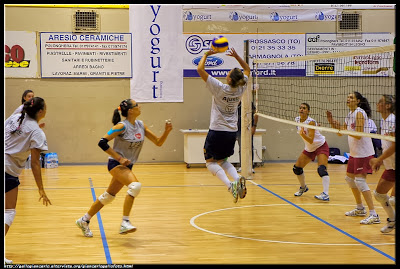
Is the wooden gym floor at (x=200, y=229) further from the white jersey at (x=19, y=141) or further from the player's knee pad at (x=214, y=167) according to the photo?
the white jersey at (x=19, y=141)

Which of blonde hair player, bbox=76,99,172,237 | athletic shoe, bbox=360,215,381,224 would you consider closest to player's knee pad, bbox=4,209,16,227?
blonde hair player, bbox=76,99,172,237

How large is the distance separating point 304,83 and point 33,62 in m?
7.27

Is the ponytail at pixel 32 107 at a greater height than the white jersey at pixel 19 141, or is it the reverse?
the ponytail at pixel 32 107

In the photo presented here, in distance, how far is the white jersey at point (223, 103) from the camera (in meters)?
7.30

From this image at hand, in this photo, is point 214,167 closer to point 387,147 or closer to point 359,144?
point 359,144

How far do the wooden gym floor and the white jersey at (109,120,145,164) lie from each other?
1.06m

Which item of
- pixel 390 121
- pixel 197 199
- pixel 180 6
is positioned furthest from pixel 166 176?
pixel 390 121

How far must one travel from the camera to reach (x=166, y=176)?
1268cm

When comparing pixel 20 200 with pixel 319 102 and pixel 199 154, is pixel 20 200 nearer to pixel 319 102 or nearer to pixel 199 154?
pixel 199 154

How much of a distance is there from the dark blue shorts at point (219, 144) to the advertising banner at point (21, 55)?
337 inches

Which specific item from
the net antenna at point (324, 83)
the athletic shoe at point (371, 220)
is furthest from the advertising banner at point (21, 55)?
the athletic shoe at point (371, 220)

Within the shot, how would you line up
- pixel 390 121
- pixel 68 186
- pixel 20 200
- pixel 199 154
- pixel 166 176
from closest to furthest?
pixel 390 121
pixel 20 200
pixel 68 186
pixel 166 176
pixel 199 154

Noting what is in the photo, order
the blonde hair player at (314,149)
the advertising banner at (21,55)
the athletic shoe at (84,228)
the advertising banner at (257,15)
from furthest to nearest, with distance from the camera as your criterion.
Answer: the advertising banner at (257,15) < the advertising banner at (21,55) < the blonde hair player at (314,149) < the athletic shoe at (84,228)

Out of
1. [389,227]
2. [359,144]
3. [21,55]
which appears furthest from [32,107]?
[21,55]
